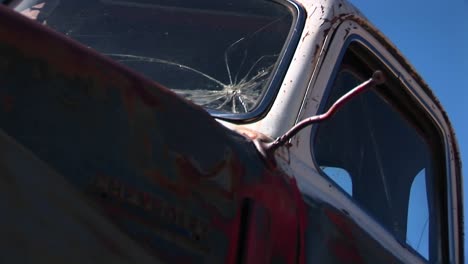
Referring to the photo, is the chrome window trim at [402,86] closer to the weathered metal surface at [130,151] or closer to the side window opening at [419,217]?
the side window opening at [419,217]

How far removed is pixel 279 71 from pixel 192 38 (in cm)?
31

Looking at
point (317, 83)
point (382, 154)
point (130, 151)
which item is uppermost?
point (317, 83)

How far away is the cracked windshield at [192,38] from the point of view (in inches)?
95.6

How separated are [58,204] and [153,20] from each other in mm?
1249

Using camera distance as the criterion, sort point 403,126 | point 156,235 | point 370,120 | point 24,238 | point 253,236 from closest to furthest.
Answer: point 24,238 < point 156,235 < point 253,236 < point 370,120 < point 403,126

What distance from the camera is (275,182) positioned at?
2.05m

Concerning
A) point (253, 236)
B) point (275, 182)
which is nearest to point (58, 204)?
point (253, 236)

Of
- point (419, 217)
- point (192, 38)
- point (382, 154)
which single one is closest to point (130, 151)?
point (192, 38)

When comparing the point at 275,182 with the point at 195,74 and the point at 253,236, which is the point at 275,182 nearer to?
the point at 253,236

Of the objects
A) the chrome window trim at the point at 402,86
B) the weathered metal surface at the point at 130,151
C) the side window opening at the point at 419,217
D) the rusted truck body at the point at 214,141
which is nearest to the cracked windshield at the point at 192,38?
the rusted truck body at the point at 214,141

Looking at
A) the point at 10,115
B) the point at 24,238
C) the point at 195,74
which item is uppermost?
the point at 195,74

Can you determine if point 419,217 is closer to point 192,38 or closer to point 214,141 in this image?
point 192,38

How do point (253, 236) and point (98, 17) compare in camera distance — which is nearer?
point (253, 236)

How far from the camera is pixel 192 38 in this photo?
2.59 metres
